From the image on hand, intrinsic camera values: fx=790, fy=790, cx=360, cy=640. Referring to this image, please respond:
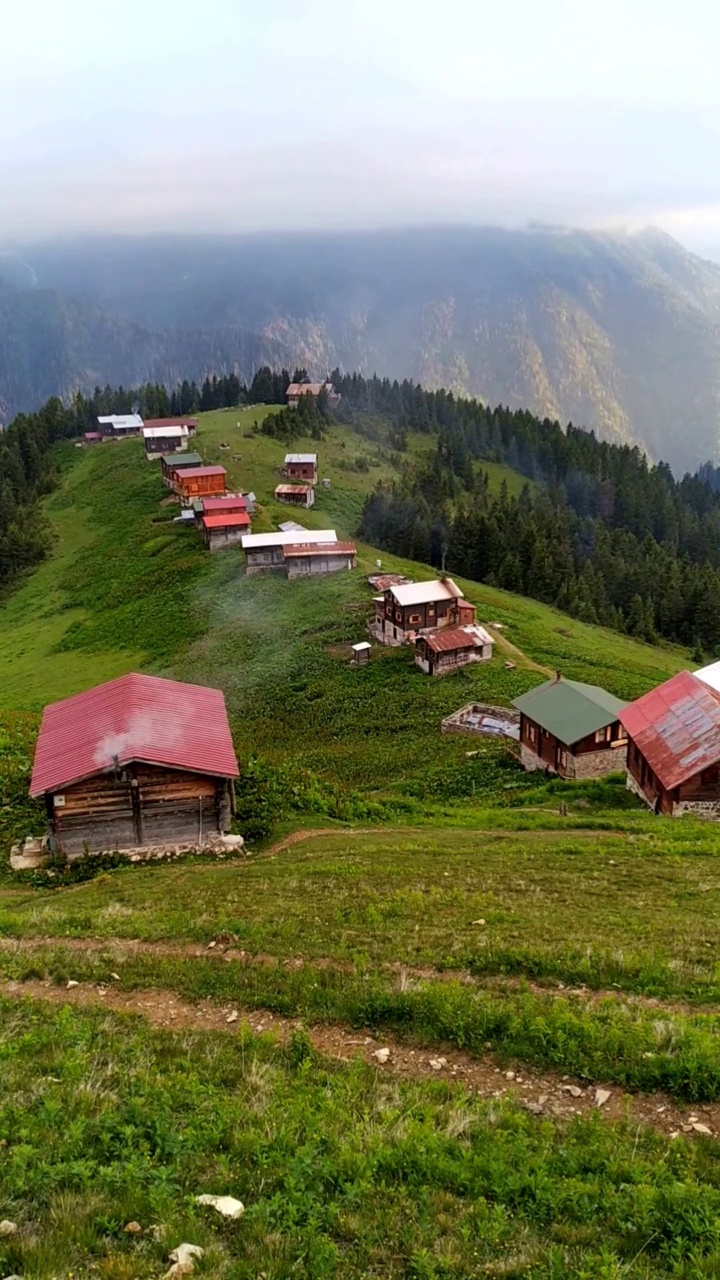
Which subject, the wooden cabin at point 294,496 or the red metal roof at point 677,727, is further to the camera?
the wooden cabin at point 294,496

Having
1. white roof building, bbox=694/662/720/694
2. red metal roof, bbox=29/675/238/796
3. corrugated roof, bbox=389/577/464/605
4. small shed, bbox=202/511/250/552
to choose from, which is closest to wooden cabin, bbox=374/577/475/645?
corrugated roof, bbox=389/577/464/605

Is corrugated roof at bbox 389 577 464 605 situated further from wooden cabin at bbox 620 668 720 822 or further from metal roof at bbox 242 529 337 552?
wooden cabin at bbox 620 668 720 822

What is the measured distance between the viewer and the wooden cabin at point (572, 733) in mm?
43906

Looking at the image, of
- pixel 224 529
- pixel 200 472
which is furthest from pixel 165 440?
pixel 224 529

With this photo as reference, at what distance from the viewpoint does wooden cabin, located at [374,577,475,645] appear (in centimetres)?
6775

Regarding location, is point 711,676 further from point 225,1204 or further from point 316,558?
point 316,558

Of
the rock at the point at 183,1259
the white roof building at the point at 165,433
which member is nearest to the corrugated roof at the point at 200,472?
the white roof building at the point at 165,433

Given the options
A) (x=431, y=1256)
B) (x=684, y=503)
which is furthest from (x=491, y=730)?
(x=684, y=503)

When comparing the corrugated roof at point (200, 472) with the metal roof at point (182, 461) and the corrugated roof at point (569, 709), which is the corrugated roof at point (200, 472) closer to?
the metal roof at point (182, 461)

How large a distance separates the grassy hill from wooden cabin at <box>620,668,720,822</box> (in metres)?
2.49

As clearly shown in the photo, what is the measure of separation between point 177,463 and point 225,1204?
12341 cm

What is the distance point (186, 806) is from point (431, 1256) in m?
→ 24.7

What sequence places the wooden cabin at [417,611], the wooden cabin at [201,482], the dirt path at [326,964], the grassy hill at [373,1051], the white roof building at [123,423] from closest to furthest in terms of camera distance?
the grassy hill at [373,1051] → the dirt path at [326,964] → the wooden cabin at [417,611] → the wooden cabin at [201,482] → the white roof building at [123,423]

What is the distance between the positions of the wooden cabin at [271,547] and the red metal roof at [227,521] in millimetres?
6495
